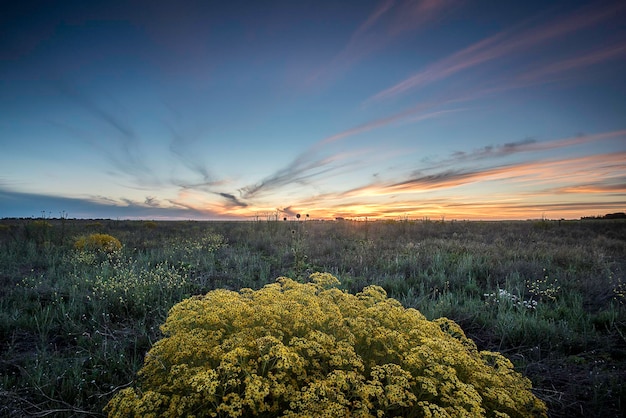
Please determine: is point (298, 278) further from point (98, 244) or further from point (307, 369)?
point (98, 244)

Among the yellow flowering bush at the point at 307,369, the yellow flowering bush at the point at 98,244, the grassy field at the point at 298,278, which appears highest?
the yellow flowering bush at the point at 98,244

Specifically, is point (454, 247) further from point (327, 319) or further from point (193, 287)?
point (327, 319)

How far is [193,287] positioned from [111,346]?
2742mm

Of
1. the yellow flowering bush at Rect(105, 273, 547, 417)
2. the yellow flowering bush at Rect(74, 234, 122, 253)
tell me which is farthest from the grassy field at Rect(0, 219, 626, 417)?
the yellow flowering bush at Rect(105, 273, 547, 417)

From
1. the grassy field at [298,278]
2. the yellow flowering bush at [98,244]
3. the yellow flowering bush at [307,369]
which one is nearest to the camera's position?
the yellow flowering bush at [307,369]

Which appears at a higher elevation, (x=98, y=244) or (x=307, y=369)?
(x=98, y=244)

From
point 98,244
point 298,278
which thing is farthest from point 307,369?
point 98,244

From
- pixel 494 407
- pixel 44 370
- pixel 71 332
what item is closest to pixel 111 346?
pixel 44 370

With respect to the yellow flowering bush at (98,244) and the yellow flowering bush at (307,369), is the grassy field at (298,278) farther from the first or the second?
the yellow flowering bush at (307,369)


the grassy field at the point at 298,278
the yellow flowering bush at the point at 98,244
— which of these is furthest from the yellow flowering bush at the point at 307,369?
the yellow flowering bush at the point at 98,244

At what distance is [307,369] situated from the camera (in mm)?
2568

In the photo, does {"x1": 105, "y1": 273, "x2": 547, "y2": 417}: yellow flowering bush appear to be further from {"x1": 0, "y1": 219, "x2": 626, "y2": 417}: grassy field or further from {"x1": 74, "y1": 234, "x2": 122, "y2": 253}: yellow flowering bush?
{"x1": 74, "y1": 234, "x2": 122, "y2": 253}: yellow flowering bush

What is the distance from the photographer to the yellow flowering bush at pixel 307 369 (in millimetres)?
2086

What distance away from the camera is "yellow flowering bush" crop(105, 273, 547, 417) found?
2.09 metres
